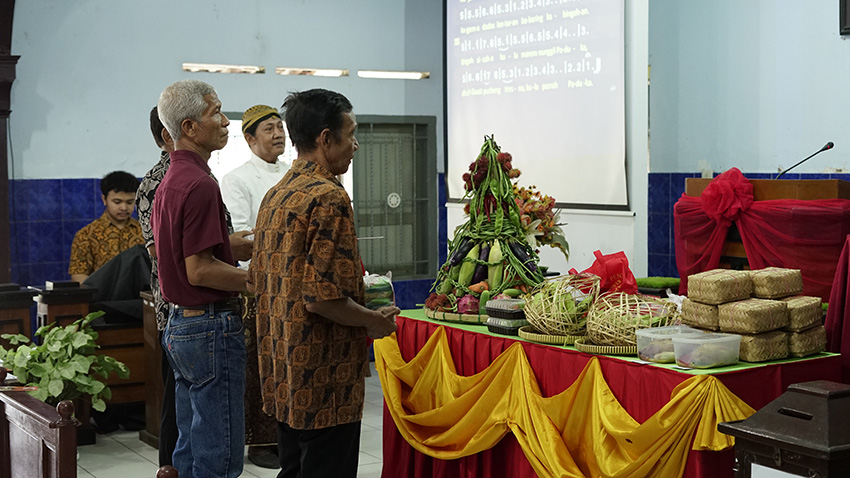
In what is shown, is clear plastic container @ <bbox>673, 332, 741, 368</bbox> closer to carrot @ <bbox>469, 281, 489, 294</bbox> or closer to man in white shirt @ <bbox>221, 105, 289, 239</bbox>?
carrot @ <bbox>469, 281, 489, 294</bbox>

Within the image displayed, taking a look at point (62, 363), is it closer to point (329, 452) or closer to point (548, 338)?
point (329, 452)

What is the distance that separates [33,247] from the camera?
23.0 ft

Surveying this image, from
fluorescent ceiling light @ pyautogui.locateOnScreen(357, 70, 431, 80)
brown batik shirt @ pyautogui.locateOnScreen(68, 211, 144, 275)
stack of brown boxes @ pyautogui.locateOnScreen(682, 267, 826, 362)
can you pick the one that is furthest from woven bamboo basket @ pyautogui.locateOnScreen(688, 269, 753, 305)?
fluorescent ceiling light @ pyautogui.locateOnScreen(357, 70, 431, 80)

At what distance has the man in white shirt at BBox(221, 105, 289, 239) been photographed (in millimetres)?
4855

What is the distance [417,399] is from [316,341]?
1.28 meters

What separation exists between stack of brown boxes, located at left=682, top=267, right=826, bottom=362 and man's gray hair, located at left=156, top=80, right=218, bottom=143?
170cm

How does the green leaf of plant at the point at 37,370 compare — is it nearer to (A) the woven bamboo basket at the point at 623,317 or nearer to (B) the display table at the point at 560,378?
(B) the display table at the point at 560,378

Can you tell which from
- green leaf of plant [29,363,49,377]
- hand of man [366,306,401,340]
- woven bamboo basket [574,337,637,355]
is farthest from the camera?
green leaf of plant [29,363,49,377]

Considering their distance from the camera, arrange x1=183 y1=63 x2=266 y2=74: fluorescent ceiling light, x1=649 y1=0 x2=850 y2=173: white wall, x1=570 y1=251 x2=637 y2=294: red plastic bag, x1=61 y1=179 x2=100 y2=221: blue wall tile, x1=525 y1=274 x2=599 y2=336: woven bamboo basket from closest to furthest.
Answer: x1=525 y1=274 x2=599 y2=336: woven bamboo basket → x1=570 y1=251 x2=637 y2=294: red plastic bag → x1=649 y1=0 x2=850 y2=173: white wall → x1=61 y1=179 x2=100 y2=221: blue wall tile → x1=183 y1=63 x2=266 y2=74: fluorescent ceiling light

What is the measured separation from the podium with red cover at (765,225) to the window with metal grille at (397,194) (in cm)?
323

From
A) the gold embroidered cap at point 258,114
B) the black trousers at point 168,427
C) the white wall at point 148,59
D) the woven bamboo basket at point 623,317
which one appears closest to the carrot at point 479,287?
the woven bamboo basket at point 623,317

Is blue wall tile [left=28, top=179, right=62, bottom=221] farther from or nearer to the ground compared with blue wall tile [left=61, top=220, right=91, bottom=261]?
farther from the ground

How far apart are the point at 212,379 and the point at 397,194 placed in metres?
5.55

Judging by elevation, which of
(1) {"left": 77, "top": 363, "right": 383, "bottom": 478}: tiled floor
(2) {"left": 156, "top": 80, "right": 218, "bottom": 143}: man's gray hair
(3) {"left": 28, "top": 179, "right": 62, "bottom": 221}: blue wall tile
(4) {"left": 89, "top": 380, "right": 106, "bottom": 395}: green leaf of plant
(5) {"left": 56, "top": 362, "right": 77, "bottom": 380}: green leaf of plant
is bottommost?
(1) {"left": 77, "top": 363, "right": 383, "bottom": 478}: tiled floor
